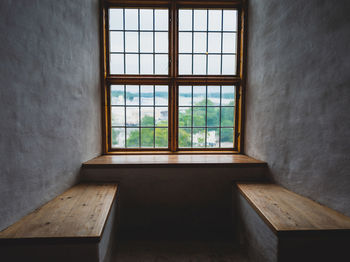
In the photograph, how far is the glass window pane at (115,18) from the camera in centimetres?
267

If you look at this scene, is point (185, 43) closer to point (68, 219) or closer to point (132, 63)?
point (132, 63)

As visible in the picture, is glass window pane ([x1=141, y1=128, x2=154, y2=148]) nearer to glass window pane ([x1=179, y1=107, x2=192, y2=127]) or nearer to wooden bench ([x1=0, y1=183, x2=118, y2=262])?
glass window pane ([x1=179, y1=107, x2=192, y2=127])

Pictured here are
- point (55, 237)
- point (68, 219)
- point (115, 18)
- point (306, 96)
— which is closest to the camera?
point (55, 237)

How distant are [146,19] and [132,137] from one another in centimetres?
181

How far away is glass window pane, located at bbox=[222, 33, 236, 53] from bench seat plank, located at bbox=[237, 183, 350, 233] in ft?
6.75

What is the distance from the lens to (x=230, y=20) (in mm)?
2717

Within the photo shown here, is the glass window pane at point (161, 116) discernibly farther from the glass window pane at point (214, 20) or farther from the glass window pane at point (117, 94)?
the glass window pane at point (214, 20)

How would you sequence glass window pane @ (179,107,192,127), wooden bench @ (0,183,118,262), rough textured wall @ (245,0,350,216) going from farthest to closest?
glass window pane @ (179,107,192,127), rough textured wall @ (245,0,350,216), wooden bench @ (0,183,118,262)

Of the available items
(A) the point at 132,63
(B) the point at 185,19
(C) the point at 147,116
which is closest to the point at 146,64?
(A) the point at 132,63

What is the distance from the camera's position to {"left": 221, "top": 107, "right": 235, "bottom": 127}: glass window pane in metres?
2.79

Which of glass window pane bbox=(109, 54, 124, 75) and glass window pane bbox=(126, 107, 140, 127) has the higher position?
glass window pane bbox=(109, 54, 124, 75)

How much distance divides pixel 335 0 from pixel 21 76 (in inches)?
89.6

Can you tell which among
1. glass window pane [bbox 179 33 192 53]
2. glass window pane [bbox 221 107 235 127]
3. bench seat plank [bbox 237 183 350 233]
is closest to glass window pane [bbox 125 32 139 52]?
glass window pane [bbox 179 33 192 53]

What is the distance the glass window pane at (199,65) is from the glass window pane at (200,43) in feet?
0.33
